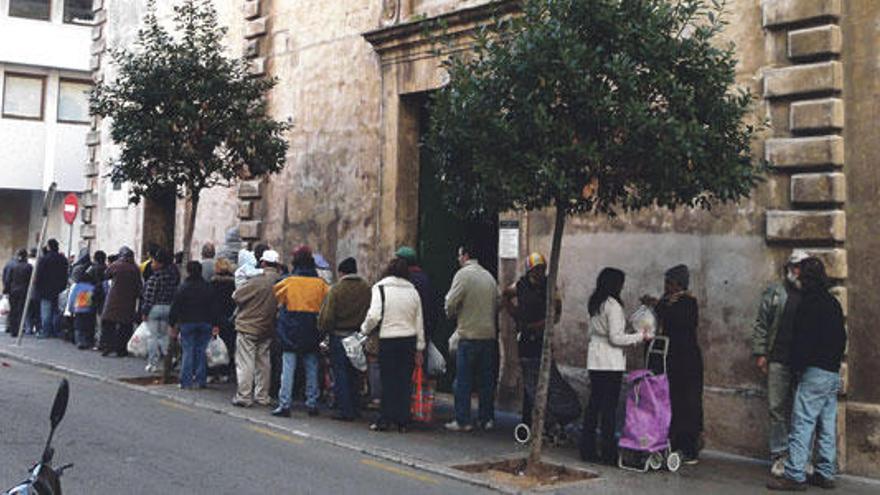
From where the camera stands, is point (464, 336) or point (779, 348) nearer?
point (779, 348)

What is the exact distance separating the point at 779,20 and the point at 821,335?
3319 mm

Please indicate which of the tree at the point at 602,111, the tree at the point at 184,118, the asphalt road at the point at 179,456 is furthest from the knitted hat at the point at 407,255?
the tree at the point at 184,118

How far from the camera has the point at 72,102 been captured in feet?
98.8

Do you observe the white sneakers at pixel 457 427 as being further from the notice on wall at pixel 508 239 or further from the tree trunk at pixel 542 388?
the notice on wall at pixel 508 239

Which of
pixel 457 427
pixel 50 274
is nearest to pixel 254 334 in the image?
pixel 457 427

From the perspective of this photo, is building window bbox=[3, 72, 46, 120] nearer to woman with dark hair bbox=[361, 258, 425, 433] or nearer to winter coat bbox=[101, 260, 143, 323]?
winter coat bbox=[101, 260, 143, 323]

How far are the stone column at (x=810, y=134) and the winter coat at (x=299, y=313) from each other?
507 cm

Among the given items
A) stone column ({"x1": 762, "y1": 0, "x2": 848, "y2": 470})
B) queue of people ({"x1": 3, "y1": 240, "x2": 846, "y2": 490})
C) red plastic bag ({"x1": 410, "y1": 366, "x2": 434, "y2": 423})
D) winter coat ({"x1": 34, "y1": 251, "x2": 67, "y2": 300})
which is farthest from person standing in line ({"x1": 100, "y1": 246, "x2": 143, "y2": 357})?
stone column ({"x1": 762, "y1": 0, "x2": 848, "y2": 470})

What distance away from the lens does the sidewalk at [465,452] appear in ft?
25.7

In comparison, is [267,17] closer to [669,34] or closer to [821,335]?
[669,34]

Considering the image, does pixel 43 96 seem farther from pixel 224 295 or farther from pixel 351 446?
pixel 351 446

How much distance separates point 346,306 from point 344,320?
161 millimetres

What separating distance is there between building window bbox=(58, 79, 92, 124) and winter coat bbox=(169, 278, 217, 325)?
66.7 feet

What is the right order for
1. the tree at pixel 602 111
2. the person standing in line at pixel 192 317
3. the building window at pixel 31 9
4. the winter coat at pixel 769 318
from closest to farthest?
the tree at pixel 602 111 → the winter coat at pixel 769 318 → the person standing in line at pixel 192 317 → the building window at pixel 31 9
